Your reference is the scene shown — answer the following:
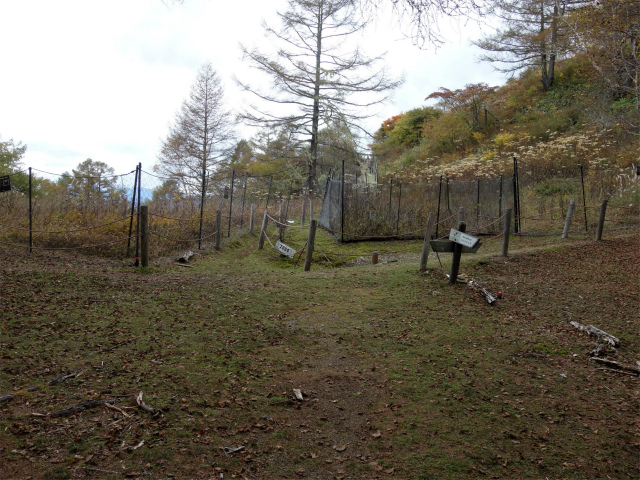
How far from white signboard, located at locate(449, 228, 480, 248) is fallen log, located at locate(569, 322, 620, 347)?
82.0 inches

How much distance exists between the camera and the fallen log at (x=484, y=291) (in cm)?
723

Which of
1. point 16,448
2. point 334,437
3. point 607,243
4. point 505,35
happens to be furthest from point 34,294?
point 505,35

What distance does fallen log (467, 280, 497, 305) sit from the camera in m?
7.23

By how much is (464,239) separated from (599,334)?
270 cm

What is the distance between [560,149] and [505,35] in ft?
37.8

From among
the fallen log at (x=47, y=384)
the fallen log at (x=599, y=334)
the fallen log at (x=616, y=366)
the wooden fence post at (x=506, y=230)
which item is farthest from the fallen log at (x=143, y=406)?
the wooden fence post at (x=506, y=230)

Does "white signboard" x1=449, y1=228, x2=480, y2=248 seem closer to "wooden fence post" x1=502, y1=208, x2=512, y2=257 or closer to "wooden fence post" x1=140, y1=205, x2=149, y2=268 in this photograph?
"wooden fence post" x1=502, y1=208, x2=512, y2=257

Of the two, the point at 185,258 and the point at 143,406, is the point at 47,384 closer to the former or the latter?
the point at 143,406

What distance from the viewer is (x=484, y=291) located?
25.1 ft

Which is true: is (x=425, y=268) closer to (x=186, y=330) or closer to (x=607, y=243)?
(x=186, y=330)

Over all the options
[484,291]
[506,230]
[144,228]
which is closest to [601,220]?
[506,230]

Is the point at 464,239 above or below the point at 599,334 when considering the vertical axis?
above

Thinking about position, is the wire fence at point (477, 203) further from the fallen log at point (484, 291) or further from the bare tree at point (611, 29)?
the fallen log at point (484, 291)

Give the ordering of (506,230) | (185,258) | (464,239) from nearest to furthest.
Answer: (464,239), (506,230), (185,258)
